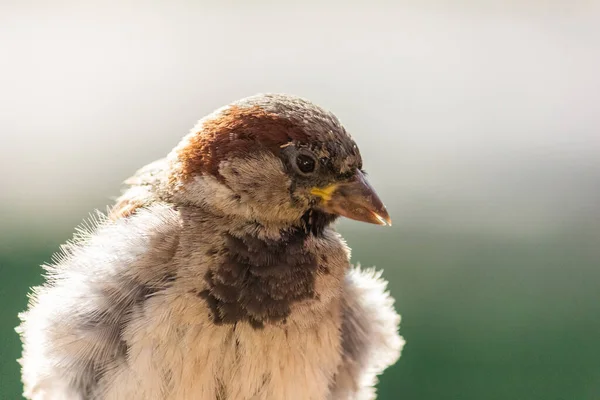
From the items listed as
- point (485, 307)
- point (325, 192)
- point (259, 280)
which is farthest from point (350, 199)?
point (485, 307)

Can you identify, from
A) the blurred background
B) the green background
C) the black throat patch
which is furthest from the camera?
the blurred background

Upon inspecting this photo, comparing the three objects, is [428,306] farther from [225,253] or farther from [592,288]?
[225,253]

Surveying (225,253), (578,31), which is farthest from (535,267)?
(225,253)

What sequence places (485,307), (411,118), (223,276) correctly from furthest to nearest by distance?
(411,118), (485,307), (223,276)

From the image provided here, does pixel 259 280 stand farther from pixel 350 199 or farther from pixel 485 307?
pixel 485 307

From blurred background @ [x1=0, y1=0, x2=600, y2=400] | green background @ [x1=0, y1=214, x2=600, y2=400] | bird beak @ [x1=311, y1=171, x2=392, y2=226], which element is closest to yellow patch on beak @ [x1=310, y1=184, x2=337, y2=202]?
bird beak @ [x1=311, y1=171, x2=392, y2=226]

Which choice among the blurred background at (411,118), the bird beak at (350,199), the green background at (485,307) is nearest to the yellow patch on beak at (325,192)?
the bird beak at (350,199)

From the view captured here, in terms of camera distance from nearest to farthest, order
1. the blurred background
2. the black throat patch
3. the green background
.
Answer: the black throat patch < the green background < the blurred background

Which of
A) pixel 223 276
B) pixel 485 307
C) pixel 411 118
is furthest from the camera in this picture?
pixel 411 118

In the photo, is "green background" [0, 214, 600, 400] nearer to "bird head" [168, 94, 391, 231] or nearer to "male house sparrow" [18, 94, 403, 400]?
"male house sparrow" [18, 94, 403, 400]
